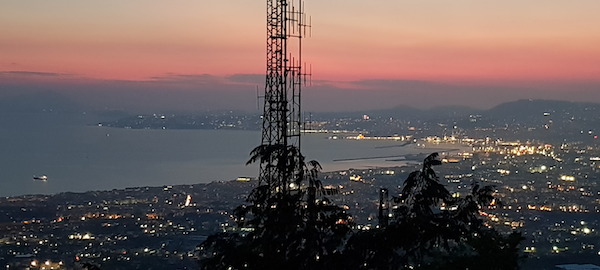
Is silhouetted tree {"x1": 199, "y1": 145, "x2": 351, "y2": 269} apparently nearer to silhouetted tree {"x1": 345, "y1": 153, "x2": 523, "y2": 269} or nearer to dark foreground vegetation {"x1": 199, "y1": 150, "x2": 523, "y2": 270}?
dark foreground vegetation {"x1": 199, "y1": 150, "x2": 523, "y2": 270}

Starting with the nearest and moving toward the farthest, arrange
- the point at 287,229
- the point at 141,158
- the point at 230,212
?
the point at 287,229
the point at 230,212
the point at 141,158

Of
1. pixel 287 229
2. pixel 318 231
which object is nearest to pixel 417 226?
pixel 318 231

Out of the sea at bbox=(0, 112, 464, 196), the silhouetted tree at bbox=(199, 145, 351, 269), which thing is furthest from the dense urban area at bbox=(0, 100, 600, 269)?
the sea at bbox=(0, 112, 464, 196)

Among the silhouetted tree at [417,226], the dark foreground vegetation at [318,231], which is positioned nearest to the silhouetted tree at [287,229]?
the dark foreground vegetation at [318,231]

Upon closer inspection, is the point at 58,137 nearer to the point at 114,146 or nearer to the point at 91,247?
the point at 114,146

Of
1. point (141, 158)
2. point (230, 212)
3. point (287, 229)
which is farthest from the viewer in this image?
point (141, 158)

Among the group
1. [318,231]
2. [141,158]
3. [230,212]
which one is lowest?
[141,158]

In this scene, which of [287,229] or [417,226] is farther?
[417,226]

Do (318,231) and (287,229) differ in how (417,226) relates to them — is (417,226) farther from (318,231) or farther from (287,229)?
(287,229)

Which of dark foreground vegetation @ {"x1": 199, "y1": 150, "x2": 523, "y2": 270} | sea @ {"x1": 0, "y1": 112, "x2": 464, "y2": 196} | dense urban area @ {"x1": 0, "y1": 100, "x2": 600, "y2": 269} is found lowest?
sea @ {"x1": 0, "y1": 112, "x2": 464, "y2": 196}
